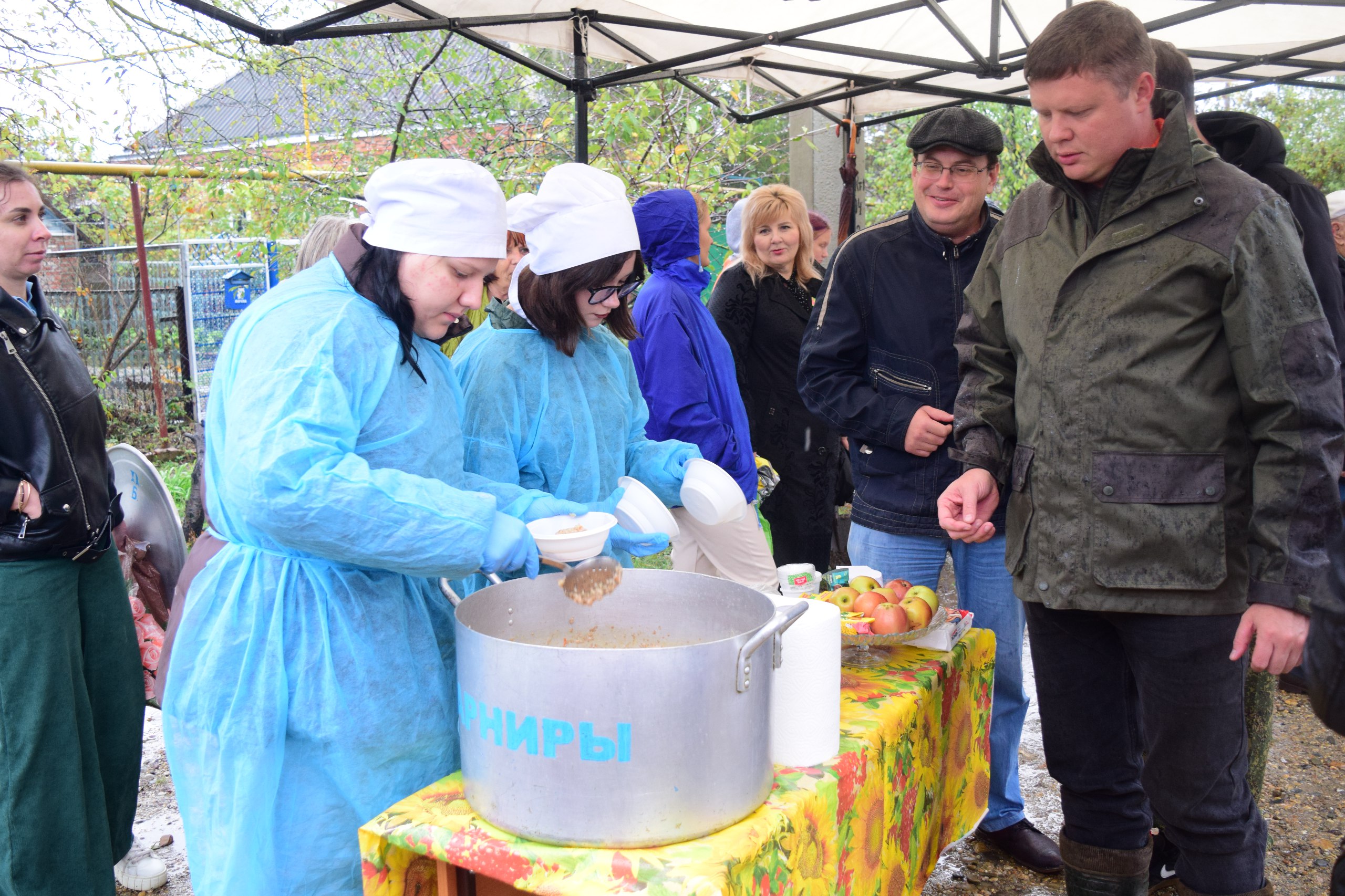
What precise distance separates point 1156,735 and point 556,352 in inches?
55.4

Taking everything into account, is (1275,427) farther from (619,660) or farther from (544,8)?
(544,8)

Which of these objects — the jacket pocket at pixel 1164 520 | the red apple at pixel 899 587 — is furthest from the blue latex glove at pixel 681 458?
the jacket pocket at pixel 1164 520

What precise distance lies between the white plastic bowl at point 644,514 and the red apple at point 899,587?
0.60 metres

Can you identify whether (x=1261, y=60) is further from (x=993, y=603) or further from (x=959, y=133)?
(x=993, y=603)

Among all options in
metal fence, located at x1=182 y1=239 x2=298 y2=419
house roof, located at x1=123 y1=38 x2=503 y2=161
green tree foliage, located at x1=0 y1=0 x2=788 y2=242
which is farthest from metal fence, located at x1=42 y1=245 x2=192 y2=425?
house roof, located at x1=123 y1=38 x2=503 y2=161

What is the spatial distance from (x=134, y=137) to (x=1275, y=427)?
716 centimetres

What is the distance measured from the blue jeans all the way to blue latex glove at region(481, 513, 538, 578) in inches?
54.1

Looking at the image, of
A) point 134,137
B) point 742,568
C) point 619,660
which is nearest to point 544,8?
point 742,568

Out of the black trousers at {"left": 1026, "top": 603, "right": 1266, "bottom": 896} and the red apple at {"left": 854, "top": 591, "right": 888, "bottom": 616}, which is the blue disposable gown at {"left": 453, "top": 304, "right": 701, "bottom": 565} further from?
the black trousers at {"left": 1026, "top": 603, "right": 1266, "bottom": 896}

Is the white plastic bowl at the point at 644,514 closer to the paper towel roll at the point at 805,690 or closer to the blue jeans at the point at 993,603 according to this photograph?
the paper towel roll at the point at 805,690

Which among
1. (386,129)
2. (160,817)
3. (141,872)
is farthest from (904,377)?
(386,129)

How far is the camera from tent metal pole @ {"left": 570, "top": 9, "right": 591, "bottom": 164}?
156 inches

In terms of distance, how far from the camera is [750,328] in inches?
153

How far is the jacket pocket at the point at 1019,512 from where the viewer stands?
200 centimetres
